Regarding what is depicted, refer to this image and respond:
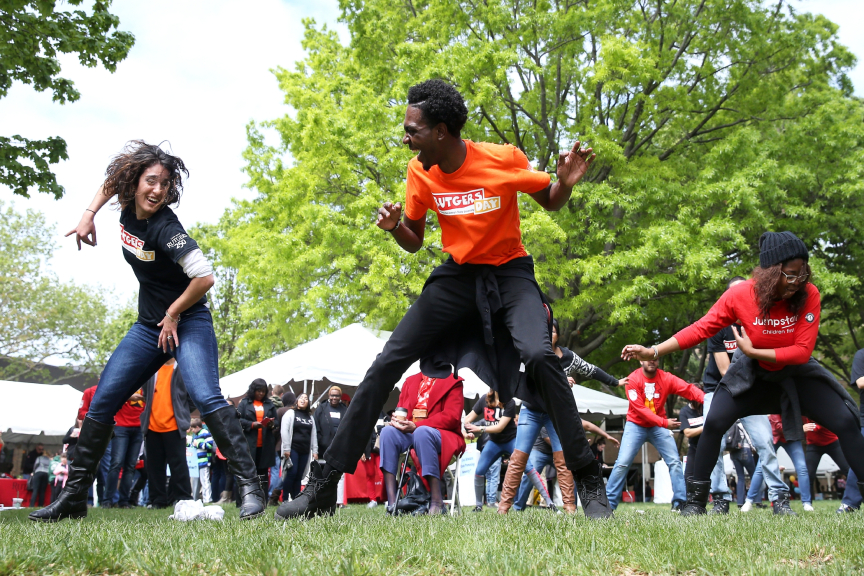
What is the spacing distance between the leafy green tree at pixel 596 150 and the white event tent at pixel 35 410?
666 cm

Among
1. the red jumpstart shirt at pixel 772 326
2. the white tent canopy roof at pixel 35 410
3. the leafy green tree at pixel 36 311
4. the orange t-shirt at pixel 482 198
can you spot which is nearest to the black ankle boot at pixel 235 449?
the orange t-shirt at pixel 482 198

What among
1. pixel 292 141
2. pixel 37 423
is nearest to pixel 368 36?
pixel 292 141

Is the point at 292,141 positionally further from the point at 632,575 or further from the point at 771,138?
the point at 632,575

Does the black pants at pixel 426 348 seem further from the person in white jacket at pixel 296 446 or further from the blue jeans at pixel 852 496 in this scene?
the person in white jacket at pixel 296 446

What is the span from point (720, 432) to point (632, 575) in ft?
10.2

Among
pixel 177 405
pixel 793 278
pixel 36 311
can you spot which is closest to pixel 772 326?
pixel 793 278

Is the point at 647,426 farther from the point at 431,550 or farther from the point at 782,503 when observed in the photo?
the point at 431,550

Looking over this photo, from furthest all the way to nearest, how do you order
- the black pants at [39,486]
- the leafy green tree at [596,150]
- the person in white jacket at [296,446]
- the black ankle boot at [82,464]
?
the leafy green tree at [596,150]
the black pants at [39,486]
the person in white jacket at [296,446]
the black ankle boot at [82,464]

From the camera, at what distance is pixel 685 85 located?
18312mm

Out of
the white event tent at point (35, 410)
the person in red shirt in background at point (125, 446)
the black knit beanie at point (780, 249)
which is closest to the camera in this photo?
the black knit beanie at point (780, 249)

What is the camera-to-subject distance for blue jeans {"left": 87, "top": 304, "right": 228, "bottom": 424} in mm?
4254

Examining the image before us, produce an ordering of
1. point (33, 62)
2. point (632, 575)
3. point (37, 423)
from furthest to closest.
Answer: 1. point (37, 423)
2. point (33, 62)
3. point (632, 575)

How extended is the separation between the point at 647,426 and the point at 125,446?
22.2 feet

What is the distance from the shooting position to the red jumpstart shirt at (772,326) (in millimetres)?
4742
